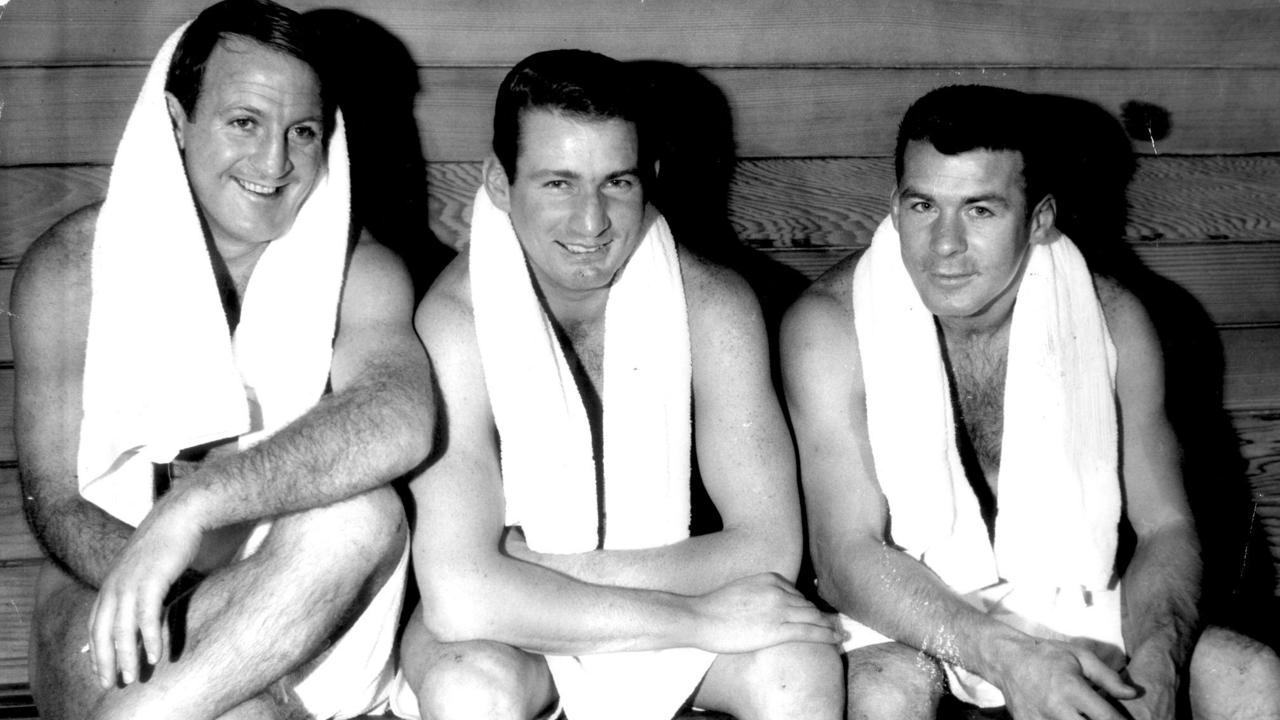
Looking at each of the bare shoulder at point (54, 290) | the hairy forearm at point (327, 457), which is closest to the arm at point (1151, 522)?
the hairy forearm at point (327, 457)

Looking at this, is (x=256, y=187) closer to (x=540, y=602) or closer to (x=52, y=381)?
(x=52, y=381)

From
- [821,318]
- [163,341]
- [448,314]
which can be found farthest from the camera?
[821,318]

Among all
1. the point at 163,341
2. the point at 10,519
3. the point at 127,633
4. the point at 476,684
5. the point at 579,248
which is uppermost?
the point at 579,248

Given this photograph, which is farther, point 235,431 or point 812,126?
point 812,126

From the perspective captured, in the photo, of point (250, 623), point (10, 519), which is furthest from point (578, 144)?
point (10, 519)

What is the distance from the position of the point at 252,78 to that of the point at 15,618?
4.39 ft

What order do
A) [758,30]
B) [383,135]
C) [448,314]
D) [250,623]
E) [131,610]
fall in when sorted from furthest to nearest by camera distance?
[758,30], [383,135], [448,314], [250,623], [131,610]

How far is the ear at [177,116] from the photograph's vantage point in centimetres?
257

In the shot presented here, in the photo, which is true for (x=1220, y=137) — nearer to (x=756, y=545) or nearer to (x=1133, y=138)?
(x=1133, y=138)

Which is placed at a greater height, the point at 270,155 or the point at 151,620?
the point at 270,155

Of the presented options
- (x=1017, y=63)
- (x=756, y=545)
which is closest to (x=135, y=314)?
(x=756, y=545)

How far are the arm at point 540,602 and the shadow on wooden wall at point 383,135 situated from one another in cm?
72

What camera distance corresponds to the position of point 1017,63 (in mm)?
3172

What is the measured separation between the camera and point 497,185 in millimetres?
2631
